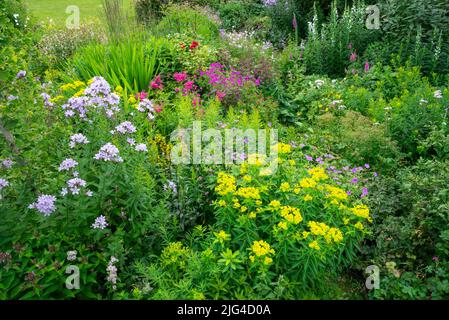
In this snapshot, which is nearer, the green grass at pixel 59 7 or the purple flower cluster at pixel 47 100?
the purple flower cluster at pixel 47 100

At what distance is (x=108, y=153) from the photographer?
9.91 feet

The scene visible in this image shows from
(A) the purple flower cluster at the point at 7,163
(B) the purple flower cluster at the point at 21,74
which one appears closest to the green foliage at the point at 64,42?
(B) the purple flower cluster at the point at 21,74

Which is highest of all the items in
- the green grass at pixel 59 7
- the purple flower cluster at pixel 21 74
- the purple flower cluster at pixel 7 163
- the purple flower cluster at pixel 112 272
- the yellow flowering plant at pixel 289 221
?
the green grass at pixel 59 7

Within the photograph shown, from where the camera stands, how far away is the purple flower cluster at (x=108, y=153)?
298 centimetres

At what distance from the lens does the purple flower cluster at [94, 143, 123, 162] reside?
298 cm

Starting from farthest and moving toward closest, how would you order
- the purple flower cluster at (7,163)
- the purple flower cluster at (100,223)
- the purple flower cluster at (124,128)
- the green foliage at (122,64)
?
the green foliage at (122,64) → the purple flower cluster at (124,128) → the purple flower cluster at (7,163) → the purple flower cluster at (100,223)

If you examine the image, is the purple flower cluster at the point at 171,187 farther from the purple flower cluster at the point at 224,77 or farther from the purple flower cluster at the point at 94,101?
the purple flower cluster at the point at 224,77

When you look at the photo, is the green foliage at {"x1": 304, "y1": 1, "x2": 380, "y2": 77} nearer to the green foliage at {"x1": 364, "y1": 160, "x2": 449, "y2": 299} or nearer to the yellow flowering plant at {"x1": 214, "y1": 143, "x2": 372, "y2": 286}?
the green foliage at {"x1": 364, "y1": 160, "x2": 449, "y2": 299}

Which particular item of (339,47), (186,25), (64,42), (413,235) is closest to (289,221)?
(413,235)

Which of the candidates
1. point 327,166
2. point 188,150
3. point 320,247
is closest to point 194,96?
point 188,150

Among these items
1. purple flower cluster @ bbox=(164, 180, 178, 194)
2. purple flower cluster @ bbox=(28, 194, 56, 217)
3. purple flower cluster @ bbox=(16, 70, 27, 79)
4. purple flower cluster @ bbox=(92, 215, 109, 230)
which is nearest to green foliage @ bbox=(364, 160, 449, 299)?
purple flower cluster @ bbox=(164, 180, 178, 194)

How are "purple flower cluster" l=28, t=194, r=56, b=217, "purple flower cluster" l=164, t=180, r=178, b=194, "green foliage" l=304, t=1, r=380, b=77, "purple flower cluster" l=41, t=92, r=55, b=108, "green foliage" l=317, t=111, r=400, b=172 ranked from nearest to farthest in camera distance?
"purple flower cluster" l=28, t=194, r=56, b=217, "purple flower cluster" l=164, t=180, r=178, b=194, "purple flower cluster" l=41, t=92, r=55, b=108, "green foliage" l=317, t=111, r=400, b=172, "green foliage" l=304, t=1, r=380, b=77

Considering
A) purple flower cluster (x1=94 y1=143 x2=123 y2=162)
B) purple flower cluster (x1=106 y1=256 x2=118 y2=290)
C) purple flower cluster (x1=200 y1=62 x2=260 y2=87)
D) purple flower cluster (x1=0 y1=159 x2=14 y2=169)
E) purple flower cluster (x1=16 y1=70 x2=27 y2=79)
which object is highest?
purple flower cluster (x1=200 y1=62 x2=260 y2=87)

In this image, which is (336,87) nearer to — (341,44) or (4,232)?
(341,44)
